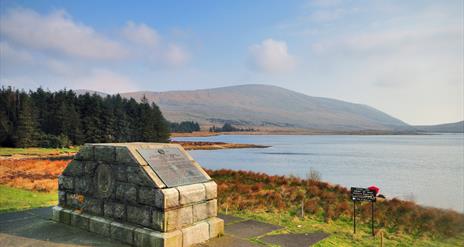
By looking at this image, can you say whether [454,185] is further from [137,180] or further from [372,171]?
[137,180]

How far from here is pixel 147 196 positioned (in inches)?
269

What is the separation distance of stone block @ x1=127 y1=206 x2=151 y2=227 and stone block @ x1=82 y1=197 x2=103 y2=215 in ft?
3.40

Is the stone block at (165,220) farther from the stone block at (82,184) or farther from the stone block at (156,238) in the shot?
the stone block at (82,184)

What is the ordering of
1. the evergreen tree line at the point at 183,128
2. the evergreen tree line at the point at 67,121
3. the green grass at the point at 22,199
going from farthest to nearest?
the evergreen tree line at the point at 183,128 < the evergreen tree line at the point at 67,121 < the green grass at the point at 22,199

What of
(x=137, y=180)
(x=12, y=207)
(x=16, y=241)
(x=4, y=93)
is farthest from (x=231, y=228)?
(x=4, y=93)

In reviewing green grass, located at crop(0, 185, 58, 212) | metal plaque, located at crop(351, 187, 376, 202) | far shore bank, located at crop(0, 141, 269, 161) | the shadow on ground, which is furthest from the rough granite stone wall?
far shore bank, located at crop(0, 141, 269, 161)

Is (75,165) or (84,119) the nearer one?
(75,165)

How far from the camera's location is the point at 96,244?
276 inches

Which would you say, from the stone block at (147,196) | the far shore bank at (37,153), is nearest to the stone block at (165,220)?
the stone block at (147,196)

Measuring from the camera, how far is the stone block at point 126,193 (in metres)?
7.09

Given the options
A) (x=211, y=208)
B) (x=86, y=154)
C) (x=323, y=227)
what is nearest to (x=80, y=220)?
(x=86, y=154)

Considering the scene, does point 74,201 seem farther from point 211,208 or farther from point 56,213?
point 211,208

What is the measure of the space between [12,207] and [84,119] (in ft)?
197

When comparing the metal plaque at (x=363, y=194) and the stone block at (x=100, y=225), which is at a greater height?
the metal plaque at (x=363, y=194)
